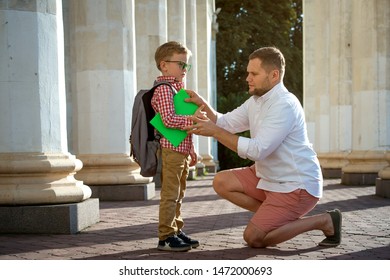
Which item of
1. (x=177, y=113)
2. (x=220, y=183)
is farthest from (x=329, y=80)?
(x=177, y=113)

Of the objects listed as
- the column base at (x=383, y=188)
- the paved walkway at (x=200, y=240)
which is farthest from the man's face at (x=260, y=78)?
the column base at (x=383, y=188)

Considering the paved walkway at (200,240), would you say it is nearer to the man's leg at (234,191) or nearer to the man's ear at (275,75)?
the man's leg at (234,191)

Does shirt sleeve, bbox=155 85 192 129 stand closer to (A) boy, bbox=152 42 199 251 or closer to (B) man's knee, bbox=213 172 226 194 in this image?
(A) boy, bbox=152 42 199 251

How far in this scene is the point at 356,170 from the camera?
19578 mm

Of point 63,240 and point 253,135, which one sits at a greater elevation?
point 253,135

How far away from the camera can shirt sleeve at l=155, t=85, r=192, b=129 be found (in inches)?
288

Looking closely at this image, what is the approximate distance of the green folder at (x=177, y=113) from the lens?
7426 millimetres

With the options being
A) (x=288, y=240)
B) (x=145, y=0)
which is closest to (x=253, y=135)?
(x=288, y=240)

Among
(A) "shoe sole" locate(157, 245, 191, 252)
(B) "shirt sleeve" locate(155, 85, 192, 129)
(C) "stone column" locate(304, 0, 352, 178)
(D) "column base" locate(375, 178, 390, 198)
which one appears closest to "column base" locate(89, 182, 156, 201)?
(D) "column base" locate(375, 178, 390, 198)

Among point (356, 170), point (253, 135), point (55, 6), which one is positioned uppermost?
point (55, 6)

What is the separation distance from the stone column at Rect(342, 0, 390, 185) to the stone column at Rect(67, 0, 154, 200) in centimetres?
674

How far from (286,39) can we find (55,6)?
1693 inches
